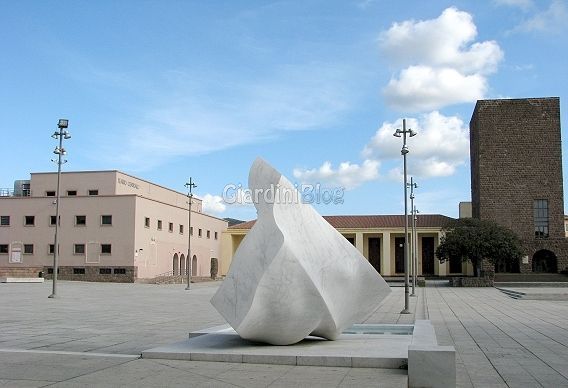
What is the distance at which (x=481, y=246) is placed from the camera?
179ft

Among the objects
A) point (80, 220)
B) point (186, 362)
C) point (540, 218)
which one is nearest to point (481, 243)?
point (540, 218)

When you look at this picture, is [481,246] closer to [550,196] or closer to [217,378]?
[550,196]

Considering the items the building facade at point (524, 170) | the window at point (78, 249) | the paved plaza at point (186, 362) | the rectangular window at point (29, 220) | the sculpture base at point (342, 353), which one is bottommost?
the paved plaza at point (186, 362)

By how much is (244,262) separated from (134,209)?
48.6m

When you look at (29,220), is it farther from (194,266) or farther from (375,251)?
(375,251)

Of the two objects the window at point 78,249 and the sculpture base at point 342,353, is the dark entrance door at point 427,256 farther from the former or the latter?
the sculpture base at point 342,353

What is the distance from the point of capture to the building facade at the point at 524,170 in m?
67.1

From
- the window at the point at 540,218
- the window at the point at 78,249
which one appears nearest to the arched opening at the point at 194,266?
the window at the point at 78,249

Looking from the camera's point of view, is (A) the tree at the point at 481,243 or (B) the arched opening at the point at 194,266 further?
(B) the arched opening at the point at 194,266

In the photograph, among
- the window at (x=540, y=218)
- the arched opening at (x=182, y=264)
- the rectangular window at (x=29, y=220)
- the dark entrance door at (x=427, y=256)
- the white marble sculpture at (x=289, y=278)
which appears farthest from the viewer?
the dark entrance door at (x=427, y=256)

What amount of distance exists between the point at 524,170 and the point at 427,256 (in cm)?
1708

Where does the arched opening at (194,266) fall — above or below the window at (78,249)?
below

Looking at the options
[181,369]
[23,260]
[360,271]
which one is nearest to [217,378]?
[181,369]

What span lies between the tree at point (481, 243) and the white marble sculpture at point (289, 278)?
45063mm
